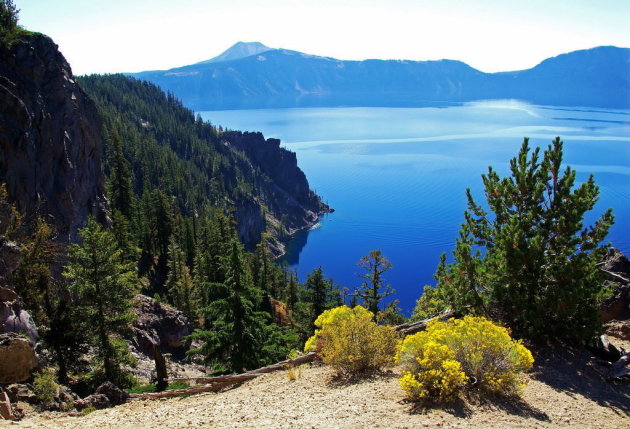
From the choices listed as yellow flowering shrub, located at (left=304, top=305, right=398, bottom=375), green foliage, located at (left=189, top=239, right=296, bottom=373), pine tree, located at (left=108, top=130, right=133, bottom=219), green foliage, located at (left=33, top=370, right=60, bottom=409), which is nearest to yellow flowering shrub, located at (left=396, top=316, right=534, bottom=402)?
yellow flowering shrub, located at (left=304, top=305, right=398, bottom=375)

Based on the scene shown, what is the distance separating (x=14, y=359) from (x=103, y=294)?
463 centimetres

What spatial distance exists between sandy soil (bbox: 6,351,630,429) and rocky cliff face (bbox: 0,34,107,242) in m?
24.6

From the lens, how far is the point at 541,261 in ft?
48.7

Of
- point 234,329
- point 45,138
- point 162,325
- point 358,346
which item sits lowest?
point 162,325

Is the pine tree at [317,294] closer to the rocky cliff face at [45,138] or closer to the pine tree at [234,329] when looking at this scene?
the pine tree at [234,329]

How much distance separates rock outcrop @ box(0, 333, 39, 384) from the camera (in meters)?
14.6

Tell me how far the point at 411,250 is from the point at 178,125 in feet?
390

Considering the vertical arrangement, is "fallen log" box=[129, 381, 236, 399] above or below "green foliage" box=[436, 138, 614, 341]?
below

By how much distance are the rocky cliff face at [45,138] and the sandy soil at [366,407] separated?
2456 cm

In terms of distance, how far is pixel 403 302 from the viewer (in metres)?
99.7

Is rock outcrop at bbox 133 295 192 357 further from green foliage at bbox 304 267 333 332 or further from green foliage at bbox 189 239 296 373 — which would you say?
green foliage at bbox 189 239 296 373

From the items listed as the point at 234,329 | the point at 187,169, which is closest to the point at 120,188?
the point at 234,329

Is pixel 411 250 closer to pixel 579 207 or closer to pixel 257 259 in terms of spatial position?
pixel 257 259

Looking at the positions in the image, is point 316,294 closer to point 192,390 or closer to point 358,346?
point 192,390
